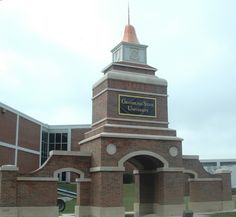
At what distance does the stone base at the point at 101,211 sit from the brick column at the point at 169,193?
2611mm

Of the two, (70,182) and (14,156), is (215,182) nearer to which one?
(14,156)

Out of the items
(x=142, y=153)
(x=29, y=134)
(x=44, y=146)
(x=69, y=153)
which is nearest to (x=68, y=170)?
(x=69, y=153)

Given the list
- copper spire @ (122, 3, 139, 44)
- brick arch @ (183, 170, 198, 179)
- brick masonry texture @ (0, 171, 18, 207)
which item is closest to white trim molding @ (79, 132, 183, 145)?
brick arch @ (183, 170, 198, 179)

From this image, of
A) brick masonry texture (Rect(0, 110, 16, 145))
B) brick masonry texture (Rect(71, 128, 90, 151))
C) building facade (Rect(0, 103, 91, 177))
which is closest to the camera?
brick masonry texture (Rect(0, 110, 16, 145))

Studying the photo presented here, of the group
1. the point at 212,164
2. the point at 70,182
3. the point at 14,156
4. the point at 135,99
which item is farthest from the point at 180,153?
the point at 212,164

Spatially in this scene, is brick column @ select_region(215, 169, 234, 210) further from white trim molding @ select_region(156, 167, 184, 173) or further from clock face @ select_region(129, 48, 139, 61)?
Result: clock face @ select_region(129, 48, 139, 61)

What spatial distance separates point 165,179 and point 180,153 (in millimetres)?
1993

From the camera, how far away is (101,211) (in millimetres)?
24359

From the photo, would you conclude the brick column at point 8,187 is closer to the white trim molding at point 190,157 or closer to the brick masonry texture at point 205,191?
the white trim molding at point 190,157

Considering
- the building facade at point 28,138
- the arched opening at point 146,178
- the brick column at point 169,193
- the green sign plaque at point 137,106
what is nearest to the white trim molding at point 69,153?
the arched opening at point 146,178

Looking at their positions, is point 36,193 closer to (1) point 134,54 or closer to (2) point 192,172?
(2) point 192,172

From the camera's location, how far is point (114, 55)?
98.4 feet

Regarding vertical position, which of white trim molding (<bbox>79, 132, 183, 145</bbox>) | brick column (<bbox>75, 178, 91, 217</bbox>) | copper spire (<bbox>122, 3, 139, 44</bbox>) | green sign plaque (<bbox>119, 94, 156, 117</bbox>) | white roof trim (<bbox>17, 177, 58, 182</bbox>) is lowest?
brick column (<bbox>75, 178, 91, 217</bbox>)

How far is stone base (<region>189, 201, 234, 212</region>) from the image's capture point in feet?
95.9
